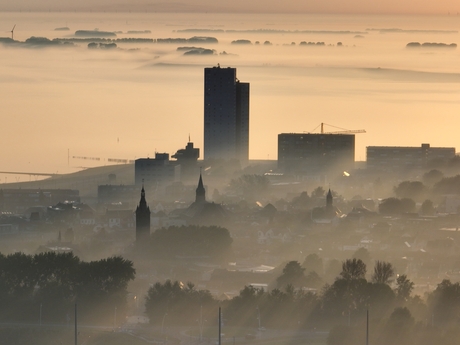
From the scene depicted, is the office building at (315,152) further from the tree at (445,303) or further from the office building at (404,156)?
the tree at (445,303)

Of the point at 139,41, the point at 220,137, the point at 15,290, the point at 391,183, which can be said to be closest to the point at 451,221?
the point at 391,183

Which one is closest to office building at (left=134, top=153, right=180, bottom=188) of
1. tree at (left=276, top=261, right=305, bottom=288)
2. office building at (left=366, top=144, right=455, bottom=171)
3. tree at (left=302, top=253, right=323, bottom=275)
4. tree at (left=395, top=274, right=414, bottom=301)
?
office building at (left=366, top=144, right=455, bottom=171)

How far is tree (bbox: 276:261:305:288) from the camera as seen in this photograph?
172 feet

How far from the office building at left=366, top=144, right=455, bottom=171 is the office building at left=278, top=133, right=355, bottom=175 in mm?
1497

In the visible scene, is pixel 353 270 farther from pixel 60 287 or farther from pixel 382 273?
pixel 60 287

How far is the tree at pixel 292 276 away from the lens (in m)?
52.3

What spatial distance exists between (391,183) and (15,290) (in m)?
41.3

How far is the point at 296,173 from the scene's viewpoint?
3789 inches

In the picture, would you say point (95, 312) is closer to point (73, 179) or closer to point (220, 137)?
point (73, 179)

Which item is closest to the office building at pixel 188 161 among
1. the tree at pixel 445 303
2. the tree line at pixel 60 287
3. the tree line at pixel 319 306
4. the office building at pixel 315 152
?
the office building at pixel 315 152

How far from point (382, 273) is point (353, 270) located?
36.2 inches

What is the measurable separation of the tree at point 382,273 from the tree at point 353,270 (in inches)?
14.0

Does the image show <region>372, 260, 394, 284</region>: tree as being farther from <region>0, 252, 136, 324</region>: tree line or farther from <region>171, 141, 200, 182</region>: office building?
<region>171, 141, 200, 182</region>: office building

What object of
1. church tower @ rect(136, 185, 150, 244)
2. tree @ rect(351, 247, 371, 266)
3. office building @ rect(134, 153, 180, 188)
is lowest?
tree @ rect(351, 247, 371, 266)
